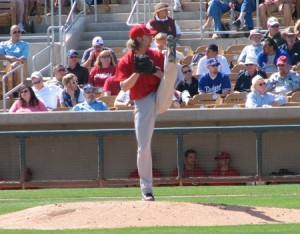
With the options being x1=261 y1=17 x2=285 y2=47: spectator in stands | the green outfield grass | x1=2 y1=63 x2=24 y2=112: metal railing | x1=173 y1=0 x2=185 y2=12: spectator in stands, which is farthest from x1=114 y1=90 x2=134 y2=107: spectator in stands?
x1=173 y1=0 x2=185 y2=12: spectator in stands

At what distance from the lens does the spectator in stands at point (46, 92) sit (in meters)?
17.1

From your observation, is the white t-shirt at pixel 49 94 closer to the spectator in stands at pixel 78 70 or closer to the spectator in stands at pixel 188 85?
the spectator in stands at pixel 78 70

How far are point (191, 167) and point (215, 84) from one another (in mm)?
2272

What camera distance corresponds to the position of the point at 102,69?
17.6 m

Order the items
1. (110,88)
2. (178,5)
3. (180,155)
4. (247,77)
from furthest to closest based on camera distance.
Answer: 1. (178,5)
2. (110,88)
3. (247,77)
4. (180,155)

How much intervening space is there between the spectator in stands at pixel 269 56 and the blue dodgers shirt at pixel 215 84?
0.88 meters

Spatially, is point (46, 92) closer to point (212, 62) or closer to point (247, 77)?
point (212, 62)

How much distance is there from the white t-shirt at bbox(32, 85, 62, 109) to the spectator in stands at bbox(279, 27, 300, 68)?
12.8 ft

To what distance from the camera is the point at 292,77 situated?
16.6 m

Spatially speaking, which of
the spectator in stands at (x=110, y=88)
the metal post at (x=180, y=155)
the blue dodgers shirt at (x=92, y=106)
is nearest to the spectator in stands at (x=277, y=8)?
the spectator in stands at (x=110, y=88)

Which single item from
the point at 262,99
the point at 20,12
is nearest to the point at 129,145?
the point at 262,99

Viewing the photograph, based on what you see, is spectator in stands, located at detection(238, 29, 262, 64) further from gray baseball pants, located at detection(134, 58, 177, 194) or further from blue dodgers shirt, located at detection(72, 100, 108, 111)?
gray baseball pants, located at detection(134, 58, 177, 194)

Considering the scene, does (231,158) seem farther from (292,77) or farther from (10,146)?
(10,146)

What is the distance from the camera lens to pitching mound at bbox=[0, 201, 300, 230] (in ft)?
32.9
